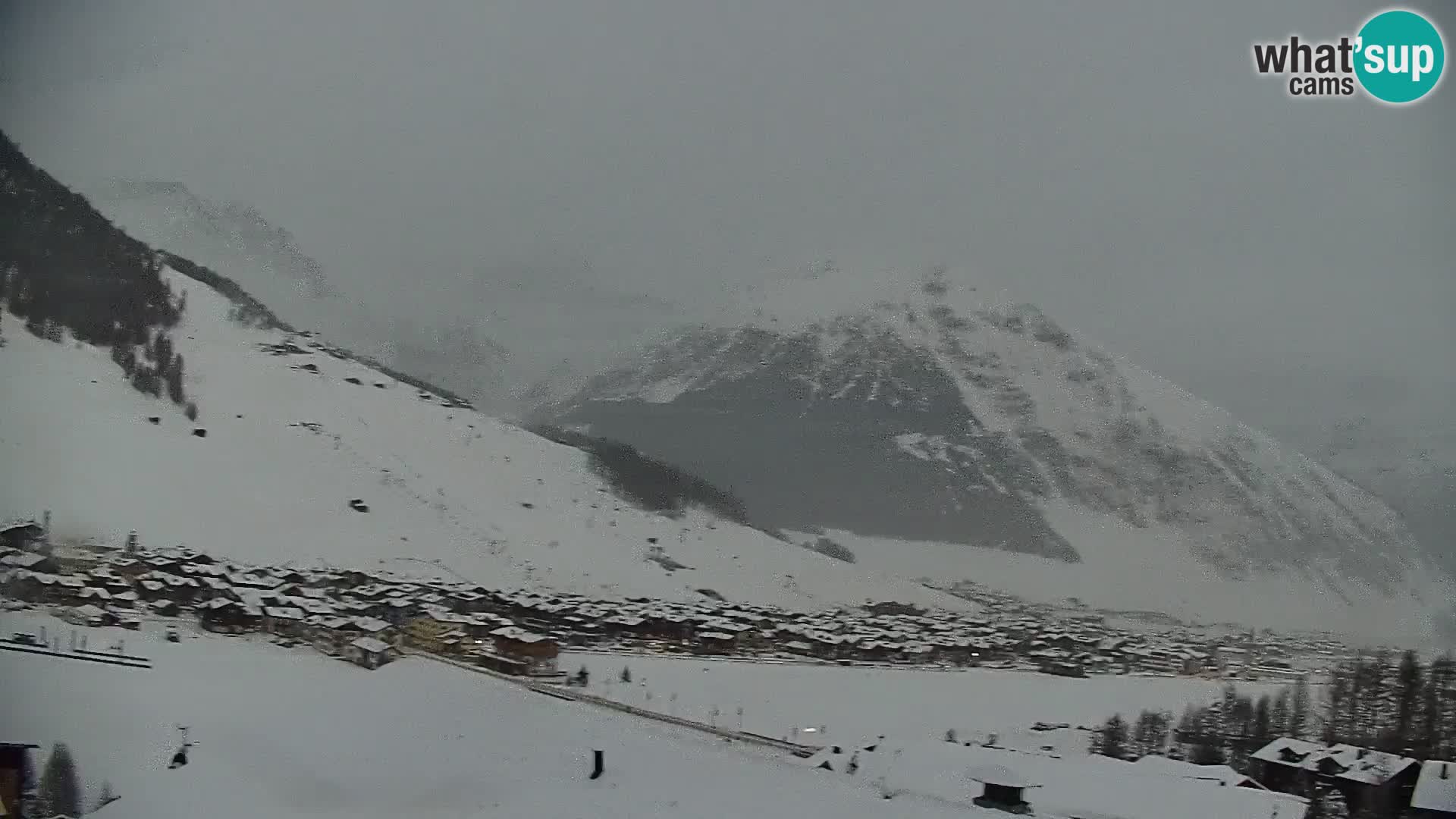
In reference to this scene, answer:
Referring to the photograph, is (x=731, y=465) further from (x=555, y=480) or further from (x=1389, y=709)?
(x=1389, y=709)

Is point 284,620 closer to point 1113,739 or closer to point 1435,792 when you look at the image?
point 1113,739

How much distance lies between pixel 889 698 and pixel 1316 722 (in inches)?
85.4

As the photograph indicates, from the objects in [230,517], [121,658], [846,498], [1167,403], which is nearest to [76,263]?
[230,517]

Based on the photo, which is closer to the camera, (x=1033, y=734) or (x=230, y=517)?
(x=1033, y=734)

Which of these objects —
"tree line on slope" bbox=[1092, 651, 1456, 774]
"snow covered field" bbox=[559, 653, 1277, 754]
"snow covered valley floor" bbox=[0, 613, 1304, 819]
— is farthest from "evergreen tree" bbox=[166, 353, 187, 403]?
"tree line on slope" bbox=[1092, 651, 1456, 774]

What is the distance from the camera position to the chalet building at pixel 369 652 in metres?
5.41

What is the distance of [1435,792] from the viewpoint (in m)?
4.91

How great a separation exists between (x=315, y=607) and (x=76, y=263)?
133 inches

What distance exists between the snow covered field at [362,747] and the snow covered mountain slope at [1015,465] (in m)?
1.70

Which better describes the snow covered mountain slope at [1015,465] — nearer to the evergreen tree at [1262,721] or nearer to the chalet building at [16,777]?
the evergreen tree at [1262,721]

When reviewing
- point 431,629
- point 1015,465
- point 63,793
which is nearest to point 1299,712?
point 1015,465

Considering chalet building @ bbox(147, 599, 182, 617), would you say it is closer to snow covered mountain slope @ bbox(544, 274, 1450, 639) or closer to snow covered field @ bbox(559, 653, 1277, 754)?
snow covered field @ bbox(559, 653, 1277, 754)

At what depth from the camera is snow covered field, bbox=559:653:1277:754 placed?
5.06m

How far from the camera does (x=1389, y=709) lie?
517cm
